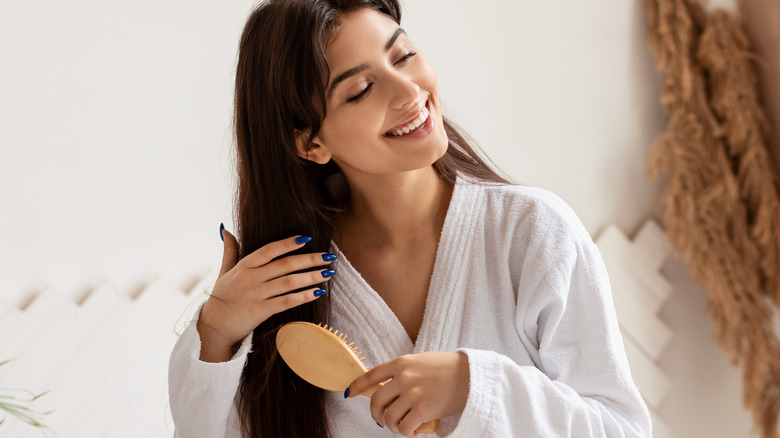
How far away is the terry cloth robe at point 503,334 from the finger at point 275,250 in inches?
3.0

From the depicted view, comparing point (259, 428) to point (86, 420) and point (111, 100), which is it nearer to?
point (86, 420)

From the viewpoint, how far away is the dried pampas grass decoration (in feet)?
4.20

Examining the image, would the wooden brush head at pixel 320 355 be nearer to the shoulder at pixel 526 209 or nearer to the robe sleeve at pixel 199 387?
the robe sleeve at pixel 199 387

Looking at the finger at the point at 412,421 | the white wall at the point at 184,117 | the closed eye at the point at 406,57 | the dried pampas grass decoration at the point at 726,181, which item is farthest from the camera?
the dried pampas grass decoration at the point at 726,181

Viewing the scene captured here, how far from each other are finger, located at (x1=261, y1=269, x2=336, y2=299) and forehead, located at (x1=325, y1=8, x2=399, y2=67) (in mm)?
196

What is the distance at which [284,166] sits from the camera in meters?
0.80

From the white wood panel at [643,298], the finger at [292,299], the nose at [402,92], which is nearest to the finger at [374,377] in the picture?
the finger at [292,299]

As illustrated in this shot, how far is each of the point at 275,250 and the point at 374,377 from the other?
180 millimetres

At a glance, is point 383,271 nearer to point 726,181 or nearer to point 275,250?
point 275,250

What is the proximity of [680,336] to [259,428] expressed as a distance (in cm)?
88

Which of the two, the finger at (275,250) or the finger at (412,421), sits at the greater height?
the finger at (275,250)

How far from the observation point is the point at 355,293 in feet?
2.73

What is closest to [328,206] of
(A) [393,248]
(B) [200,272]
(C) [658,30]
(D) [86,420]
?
(A) [393,248]

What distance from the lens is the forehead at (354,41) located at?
73 centimetres
